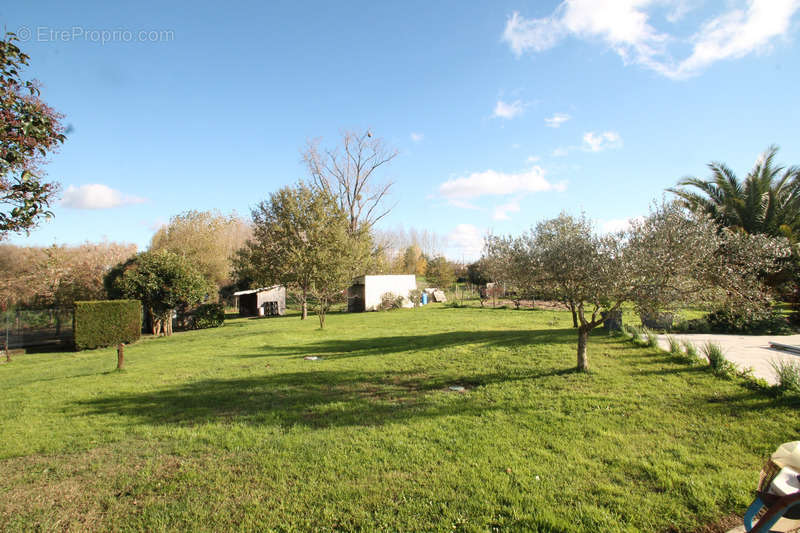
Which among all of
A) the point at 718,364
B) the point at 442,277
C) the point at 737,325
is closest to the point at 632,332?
the point at 718,364

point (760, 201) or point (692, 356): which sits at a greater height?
point (760, 201)

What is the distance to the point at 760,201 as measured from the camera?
12.5 metres

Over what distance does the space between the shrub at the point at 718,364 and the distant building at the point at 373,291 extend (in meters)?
22.6

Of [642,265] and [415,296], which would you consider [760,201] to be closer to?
[642,265]

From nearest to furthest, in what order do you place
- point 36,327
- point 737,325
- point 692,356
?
1. point 692,356
2. point 737,325
3. point 36,327

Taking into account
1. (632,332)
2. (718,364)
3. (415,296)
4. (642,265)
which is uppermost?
(642,265)

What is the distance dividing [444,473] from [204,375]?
6.78 meters

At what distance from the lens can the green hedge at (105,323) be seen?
15.2 metres

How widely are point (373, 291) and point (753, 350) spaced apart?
22345mm

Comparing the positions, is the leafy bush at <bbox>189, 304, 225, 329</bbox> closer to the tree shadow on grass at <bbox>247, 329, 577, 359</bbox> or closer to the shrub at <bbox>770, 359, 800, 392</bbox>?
the tree shadow on grass at <bbox>247, 329, 577, 359</bbox>

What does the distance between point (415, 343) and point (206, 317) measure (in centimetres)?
1567

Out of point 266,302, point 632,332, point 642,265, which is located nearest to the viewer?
point 642,265

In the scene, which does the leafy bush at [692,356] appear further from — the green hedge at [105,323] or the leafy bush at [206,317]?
the leafy bush at [206,317]

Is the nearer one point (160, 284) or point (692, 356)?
point (692, 356)
